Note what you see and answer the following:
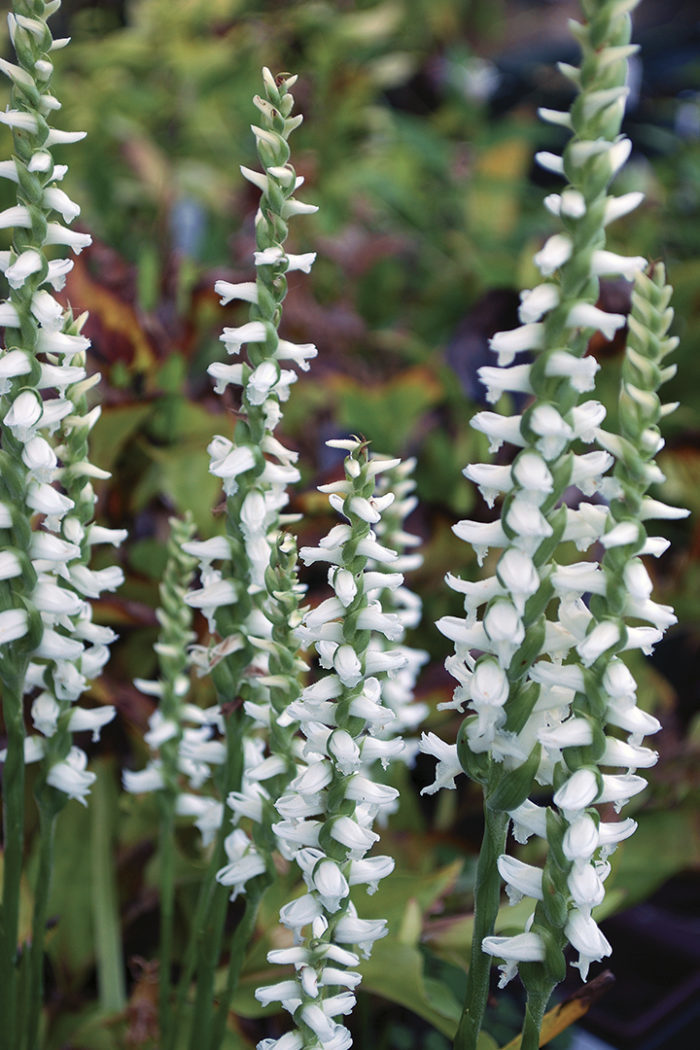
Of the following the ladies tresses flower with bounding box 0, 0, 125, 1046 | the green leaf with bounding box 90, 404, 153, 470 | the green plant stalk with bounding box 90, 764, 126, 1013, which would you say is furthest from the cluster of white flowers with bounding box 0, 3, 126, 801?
the green leaf with bounding box 90, 404, 153, 470

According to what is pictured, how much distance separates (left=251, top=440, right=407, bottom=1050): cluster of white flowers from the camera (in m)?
0.34

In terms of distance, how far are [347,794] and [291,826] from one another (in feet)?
0.10

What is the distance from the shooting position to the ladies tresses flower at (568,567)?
0.30m

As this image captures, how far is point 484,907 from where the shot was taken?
1.17 feet

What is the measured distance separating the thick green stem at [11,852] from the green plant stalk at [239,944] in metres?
0.09

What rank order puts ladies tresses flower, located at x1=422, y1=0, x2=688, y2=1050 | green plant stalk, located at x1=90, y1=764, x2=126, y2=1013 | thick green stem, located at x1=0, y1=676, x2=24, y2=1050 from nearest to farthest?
ladies tresses flower, located at x1=422, y1=0, x2=688, y2=1050 < thick green stem, located at x1=0, y1=676, x2=24, y2=1050 < green plant stalk, located at x1=90, y1=764, x2=126, y2=1013

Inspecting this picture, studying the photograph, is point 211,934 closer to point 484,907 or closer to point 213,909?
point 213,909

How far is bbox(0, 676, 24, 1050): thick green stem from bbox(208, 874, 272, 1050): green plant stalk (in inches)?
3.4

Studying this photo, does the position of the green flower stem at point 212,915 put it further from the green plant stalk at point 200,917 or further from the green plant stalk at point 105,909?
the green plant stalk at point 105,909

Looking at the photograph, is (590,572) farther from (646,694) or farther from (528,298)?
(646,694)

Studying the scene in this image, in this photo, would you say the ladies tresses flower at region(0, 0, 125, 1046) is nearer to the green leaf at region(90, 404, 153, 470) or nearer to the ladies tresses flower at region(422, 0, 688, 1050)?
the ladies tresses flower at region(422, 0, 688, 1050)

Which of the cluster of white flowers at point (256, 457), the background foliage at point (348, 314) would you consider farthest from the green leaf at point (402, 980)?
the cluster of white flowers at point (256, 457)

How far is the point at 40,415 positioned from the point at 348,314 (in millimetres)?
857

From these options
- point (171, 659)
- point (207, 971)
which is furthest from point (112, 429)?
point (207, 971)
